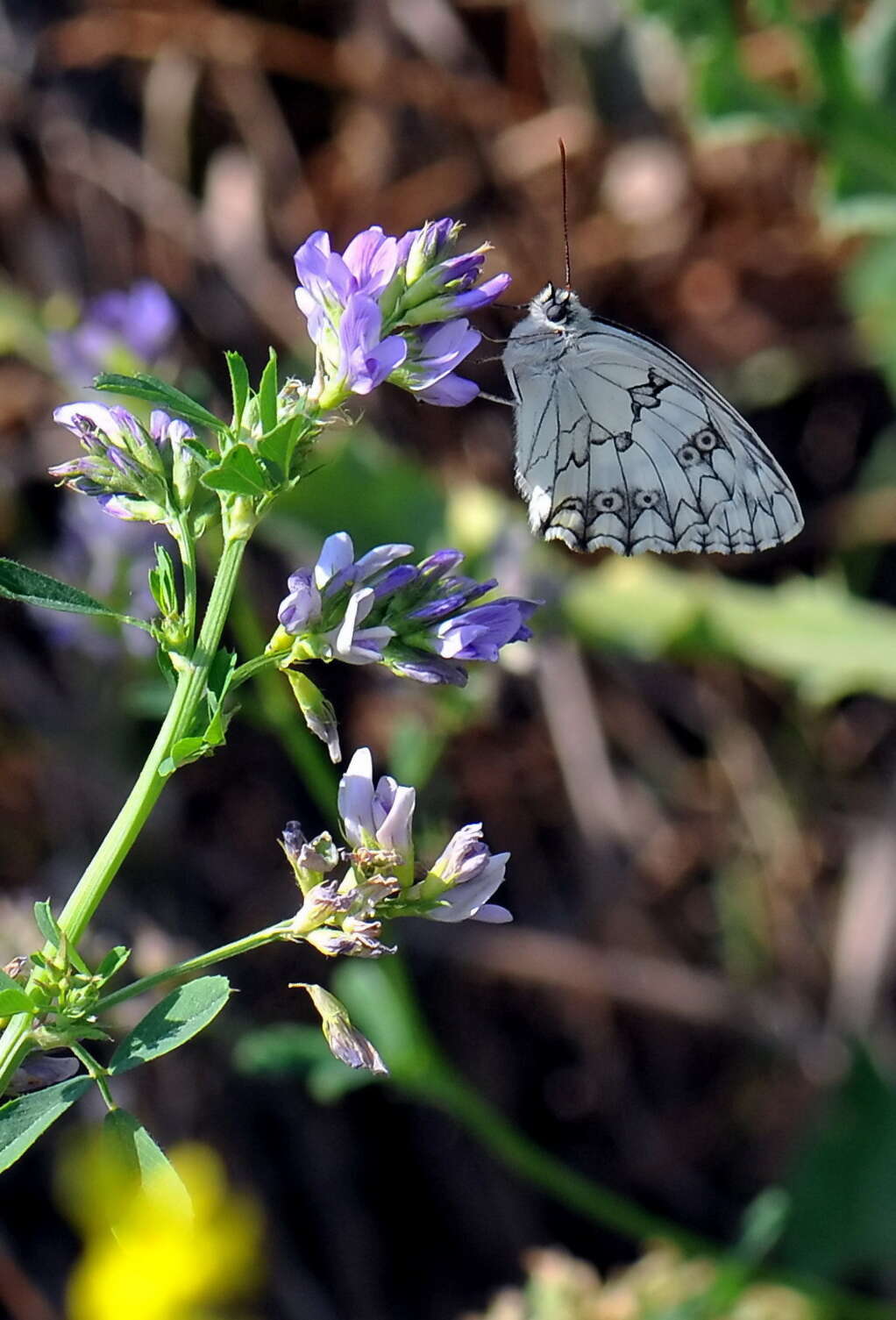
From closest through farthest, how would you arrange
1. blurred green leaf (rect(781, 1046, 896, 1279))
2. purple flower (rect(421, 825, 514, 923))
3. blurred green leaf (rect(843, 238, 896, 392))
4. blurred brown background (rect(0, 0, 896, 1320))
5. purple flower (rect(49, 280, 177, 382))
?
purple flower (rect(421, 825, 514, 923)) < purple flower (rect(49, 280, 177, 382)) < blurred green leaf (rect(781, 1046, 896, 1279)) < blurred brown background (rect(0, 0, 896, 1320)) < blurred green leaf (rect(843, 238, 896, 392))

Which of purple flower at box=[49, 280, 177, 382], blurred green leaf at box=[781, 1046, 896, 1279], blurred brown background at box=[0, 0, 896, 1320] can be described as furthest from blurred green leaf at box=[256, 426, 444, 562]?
blurred green leaf at box=[781, 1046, 896, 1279]

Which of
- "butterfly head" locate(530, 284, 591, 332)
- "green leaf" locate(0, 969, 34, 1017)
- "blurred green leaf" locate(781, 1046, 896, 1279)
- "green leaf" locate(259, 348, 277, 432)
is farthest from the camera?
"blurred green leaf" locate(781, 1046, 896, 1279)

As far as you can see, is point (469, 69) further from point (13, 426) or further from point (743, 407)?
point (13, 426)

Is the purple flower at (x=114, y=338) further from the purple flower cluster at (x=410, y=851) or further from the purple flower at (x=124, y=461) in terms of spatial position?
the purple flower cluster at (x=410, y=851)

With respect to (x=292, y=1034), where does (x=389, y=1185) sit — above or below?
below

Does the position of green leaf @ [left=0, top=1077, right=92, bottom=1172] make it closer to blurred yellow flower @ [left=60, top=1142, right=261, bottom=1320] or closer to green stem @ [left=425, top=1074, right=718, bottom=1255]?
blurred yellow flower @ [left=60, top=1142, right=261, bottom=1320]

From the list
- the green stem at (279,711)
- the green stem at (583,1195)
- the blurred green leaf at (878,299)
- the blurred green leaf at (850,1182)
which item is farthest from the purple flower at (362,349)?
the blurred green leaf at (878,299)

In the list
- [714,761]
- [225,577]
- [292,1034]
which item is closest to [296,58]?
[714,761]

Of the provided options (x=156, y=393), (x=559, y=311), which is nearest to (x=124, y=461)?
(x=156, y=393)
